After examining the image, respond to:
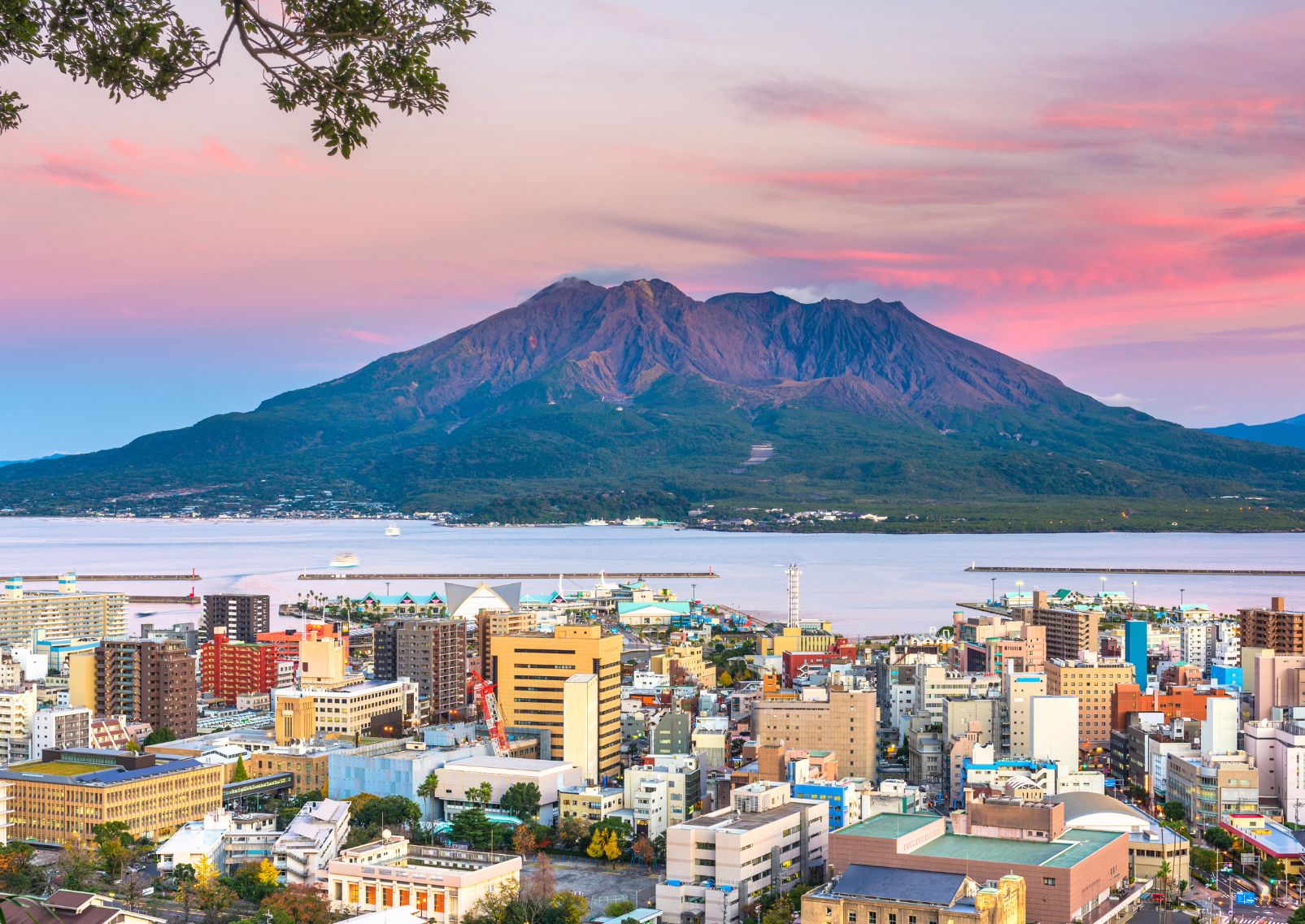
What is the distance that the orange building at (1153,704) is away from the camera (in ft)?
62.0

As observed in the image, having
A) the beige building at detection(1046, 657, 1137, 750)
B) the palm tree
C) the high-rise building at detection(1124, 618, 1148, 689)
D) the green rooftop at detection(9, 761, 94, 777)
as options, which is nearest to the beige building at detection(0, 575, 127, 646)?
the green rooftop at detection(9, 761, 94, 777)

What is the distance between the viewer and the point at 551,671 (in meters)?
17.0

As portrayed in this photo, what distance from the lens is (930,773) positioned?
56.3 feet

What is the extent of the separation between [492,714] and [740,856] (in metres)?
6.25

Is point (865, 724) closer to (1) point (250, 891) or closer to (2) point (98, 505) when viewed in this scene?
(1) point (250, 891)

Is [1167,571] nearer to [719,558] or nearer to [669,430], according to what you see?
[719,558]

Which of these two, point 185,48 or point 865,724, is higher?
point 185,48

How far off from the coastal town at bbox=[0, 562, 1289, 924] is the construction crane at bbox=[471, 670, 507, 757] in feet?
0.19

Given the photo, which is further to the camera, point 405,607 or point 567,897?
point 405,607

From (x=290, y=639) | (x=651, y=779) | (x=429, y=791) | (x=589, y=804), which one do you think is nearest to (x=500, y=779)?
(x=429, y=791)

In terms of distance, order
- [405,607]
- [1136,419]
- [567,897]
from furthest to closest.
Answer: [1136,419] → [405,607] → [567,897]

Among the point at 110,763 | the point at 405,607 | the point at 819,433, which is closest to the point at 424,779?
the point at 110,763

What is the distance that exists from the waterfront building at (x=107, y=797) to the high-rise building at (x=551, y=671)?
3.30 metres

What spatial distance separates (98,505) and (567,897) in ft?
267
